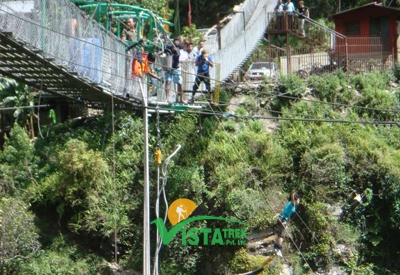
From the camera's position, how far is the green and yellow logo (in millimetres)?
23375

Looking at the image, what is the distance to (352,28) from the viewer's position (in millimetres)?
32844

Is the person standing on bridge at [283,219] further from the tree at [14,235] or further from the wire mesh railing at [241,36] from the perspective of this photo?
the tree at [14,235]

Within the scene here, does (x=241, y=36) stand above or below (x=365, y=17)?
below

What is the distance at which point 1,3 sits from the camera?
17.6m

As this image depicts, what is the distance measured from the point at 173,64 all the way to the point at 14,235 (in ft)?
17.1

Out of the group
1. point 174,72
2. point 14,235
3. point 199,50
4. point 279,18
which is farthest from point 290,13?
point 14,235

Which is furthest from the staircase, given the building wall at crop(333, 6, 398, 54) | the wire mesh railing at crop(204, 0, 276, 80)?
the building wall at crop(333, 6, 398, 54)

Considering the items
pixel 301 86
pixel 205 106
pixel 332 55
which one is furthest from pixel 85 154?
pixel 332 55

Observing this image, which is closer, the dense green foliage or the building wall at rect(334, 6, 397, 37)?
the dense green foliage

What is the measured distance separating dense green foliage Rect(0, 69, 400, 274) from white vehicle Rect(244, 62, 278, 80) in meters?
2.75

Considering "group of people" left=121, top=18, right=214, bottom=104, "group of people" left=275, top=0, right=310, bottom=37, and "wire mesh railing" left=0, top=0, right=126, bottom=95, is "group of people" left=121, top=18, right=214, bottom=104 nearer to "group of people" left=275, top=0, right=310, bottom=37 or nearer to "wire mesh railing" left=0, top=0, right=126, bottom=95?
"wire mesh railing" left=0, top=0, right=126, bottom=95

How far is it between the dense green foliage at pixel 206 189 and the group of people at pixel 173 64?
53.2 inches

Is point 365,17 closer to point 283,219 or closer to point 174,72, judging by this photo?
point 174,72

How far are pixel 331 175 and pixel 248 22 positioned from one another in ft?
21.3
